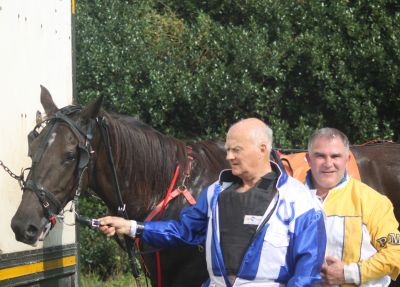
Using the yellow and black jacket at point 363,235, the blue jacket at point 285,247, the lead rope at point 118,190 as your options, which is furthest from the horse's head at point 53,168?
the yellow and black jacket at point 363,235

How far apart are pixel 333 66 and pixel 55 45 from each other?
13.1 ft

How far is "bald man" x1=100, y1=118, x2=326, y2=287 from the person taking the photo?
11.2 ft

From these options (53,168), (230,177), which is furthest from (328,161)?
(53,168)

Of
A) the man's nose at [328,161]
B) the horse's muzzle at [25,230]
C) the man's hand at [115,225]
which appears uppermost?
the man's nose at [328,161]

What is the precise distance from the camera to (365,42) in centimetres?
831

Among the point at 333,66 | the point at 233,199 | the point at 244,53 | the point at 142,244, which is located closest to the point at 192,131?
the point at 244,53

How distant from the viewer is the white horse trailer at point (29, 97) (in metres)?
4.77

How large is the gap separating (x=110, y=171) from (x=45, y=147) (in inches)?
20.1

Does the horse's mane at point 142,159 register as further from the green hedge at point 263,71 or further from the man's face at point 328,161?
the green hedge at point 263,71

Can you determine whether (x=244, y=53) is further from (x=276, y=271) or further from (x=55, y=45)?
(x=276, y=271)

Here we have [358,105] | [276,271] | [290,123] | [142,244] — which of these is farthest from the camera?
[290,123]

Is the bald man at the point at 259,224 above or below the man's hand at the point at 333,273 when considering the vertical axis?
above

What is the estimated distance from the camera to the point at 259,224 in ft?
11.3

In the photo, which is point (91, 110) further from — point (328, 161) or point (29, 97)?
point (328, 161)
